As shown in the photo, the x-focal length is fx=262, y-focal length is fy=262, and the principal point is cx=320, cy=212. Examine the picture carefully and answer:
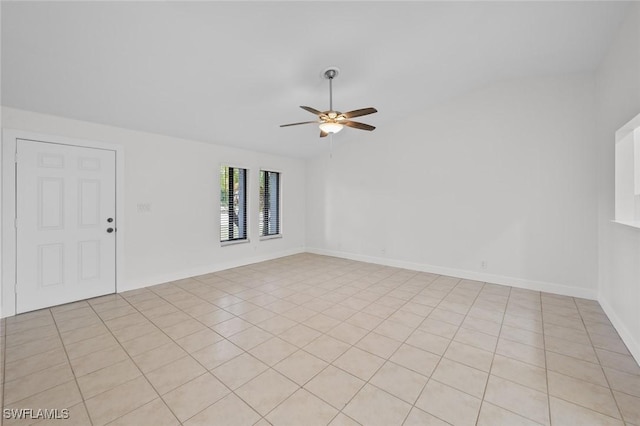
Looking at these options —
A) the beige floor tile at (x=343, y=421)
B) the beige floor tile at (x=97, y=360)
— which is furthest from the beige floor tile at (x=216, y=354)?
the beige floor tile at (x=343, y=421)

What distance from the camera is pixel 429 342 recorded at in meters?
2.60

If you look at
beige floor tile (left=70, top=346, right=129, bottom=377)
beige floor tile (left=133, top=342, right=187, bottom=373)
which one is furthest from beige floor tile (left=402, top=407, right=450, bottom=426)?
beige floor tile (left=70, top=346, right=129, bottom=377)

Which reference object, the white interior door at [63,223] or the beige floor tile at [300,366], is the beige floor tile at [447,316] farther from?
the white interior door at [63,223]

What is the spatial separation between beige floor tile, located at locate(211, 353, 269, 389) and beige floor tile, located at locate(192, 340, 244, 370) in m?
0.07

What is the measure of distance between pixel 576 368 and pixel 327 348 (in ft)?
6.91

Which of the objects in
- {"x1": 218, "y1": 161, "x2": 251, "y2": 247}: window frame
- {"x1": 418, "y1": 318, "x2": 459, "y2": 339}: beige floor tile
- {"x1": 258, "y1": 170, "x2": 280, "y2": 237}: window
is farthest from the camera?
{"x1": 258, "y1": 170, "x2": 280, "y2": 237}: window

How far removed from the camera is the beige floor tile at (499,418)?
5.41 feet

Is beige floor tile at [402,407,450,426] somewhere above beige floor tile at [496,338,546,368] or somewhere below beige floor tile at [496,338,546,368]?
below

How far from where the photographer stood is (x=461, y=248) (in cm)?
473

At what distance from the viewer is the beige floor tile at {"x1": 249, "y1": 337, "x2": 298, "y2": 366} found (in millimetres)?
2322

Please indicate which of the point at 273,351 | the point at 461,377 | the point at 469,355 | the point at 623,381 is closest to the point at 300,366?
the point at 273,351

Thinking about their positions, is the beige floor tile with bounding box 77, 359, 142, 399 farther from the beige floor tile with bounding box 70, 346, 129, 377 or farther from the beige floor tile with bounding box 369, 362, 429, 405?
the beige floor tile with bounding box 369, 362, 429, 405

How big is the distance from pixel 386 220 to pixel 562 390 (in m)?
3.87

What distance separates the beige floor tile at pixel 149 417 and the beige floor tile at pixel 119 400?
0.16 feet
